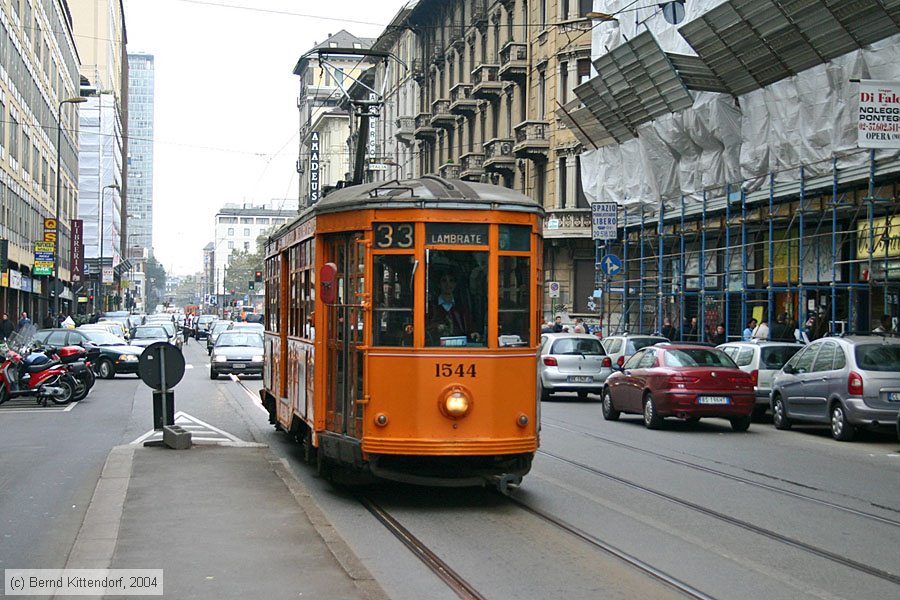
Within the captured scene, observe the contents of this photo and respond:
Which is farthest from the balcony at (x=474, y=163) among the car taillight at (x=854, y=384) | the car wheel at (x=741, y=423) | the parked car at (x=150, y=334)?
the car taillight at (x=854, y=384)

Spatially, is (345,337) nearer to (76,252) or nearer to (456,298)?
(456,298)

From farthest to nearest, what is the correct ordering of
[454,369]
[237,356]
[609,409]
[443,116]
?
[443,116], [237,356], [609,409], [454,369]

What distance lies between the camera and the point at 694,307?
37875 millimetres

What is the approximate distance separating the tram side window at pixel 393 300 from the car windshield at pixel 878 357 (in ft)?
32.7

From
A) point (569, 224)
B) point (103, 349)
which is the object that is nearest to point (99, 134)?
point (569, 224)

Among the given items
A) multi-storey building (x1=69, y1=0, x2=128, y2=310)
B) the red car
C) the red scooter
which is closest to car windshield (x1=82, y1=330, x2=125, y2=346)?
the red scooter

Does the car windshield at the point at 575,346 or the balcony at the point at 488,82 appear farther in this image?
the balcony at the point at 488,82

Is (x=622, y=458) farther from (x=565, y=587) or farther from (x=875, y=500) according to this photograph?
(x=565, y=587)

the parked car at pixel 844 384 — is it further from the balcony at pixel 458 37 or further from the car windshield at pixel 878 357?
the balcony at pixel 458 37

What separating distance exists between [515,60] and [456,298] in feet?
127

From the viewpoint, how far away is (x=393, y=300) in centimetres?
1063

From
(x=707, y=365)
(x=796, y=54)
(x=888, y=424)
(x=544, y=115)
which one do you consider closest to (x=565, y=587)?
(x=888, y=424)

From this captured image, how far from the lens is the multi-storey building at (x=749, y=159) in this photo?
81.8 feet

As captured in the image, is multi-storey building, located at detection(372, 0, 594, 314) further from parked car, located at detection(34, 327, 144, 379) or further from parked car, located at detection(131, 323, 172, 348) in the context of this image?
parked car, located at detection(34, 327, 144, 379)
